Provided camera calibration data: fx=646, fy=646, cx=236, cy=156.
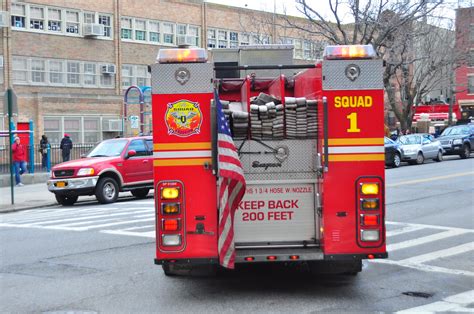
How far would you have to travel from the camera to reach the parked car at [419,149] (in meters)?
30.2

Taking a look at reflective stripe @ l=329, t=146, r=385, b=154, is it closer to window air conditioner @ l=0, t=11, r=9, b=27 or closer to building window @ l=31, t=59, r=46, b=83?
window air conditioner @ l=0, t=11, r=9, b=27

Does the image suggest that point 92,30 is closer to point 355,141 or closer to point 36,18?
point 36,18

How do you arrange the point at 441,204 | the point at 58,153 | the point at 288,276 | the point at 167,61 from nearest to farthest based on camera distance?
the point at 167,61
the point at 288,276
the point at 441,204
the point at 58,153

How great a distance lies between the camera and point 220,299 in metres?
A: 7.37

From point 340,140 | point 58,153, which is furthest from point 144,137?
point 58,153

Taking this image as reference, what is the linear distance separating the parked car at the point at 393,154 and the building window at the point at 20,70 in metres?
22.1

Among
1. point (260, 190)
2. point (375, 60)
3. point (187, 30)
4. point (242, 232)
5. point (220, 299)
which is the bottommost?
point (220, 299)

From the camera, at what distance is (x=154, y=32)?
4550 cm

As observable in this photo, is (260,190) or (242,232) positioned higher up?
(260,190)

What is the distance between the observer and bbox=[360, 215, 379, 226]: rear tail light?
7.10 m

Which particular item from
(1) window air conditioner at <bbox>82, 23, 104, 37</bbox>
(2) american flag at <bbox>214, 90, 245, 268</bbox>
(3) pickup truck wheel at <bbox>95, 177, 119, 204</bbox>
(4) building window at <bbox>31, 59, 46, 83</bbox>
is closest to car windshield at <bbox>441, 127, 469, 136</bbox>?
(3) pickup truck wheel at <bbox>95, 177, 119, 204</bbox>

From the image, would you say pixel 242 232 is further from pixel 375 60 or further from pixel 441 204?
pixel 441 204

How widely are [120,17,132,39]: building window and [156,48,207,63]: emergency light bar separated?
124 feet

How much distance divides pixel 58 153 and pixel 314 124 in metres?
29.1
